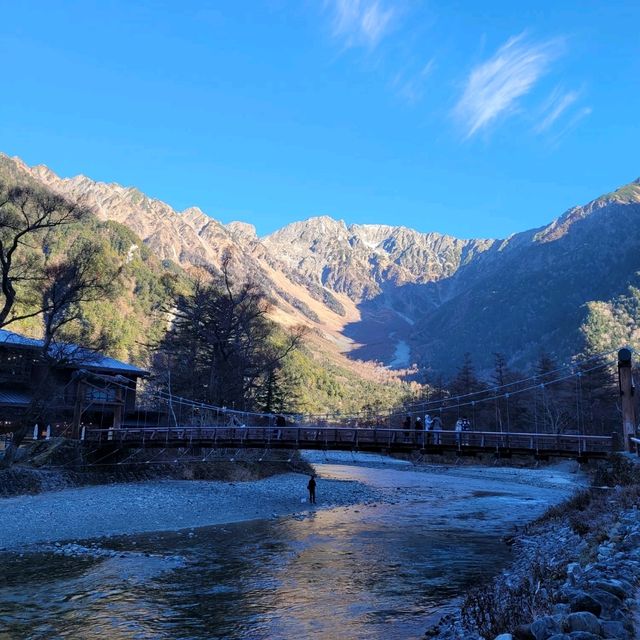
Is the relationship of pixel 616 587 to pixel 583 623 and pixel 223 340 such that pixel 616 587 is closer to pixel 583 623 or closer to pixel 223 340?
pixel 583 623

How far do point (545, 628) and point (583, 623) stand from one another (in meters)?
0.31

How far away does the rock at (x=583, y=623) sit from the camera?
4617 millimetres

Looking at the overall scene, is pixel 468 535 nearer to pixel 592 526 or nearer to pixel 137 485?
pixel 592 526

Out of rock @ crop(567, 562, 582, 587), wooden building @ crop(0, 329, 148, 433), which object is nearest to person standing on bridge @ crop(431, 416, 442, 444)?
rock @ crop(567, 562, 582, 587)

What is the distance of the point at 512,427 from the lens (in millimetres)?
62094

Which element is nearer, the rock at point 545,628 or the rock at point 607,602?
the rock at point 545,628

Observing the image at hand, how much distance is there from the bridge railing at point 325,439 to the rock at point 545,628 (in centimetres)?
1663

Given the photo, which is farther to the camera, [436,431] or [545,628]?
[436,431]

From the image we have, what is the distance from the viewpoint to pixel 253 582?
11.5m

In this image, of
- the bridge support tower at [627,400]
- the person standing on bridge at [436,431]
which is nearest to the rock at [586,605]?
the bridge support tower at [627,400]

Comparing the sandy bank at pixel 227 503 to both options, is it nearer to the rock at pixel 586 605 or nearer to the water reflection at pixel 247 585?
the water reflection at pixel 247 585

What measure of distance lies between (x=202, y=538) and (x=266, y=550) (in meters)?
2.51

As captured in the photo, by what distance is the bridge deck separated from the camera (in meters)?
21.1

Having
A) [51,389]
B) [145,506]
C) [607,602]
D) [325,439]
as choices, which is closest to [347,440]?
[325,439]
